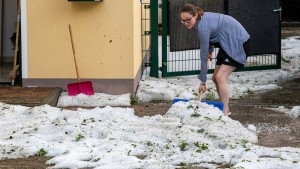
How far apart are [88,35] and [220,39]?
2.55 metres

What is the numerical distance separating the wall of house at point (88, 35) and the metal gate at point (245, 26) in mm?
1632

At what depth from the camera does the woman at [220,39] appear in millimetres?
9180

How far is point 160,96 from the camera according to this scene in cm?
1147

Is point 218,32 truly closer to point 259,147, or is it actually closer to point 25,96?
point 259,147

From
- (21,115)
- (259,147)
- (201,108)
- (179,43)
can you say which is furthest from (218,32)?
(179,43)

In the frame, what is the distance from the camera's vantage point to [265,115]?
10258 millimetres

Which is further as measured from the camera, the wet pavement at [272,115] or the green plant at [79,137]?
the wet pavement at [272,115]

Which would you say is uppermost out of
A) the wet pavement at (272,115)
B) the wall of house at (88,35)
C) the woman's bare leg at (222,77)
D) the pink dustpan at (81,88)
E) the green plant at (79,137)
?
the wall of house at (88,35)

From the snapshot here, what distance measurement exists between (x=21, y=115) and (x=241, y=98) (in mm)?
3550

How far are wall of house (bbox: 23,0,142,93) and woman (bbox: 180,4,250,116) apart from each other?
185 centimetres

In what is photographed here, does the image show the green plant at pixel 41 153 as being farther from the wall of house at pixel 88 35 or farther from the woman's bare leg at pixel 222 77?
the wall of house at pixel 88 35

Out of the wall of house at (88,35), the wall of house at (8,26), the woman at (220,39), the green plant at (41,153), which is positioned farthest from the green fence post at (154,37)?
the green plant at (41,153)

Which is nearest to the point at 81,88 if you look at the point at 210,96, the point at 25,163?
the point at 210,96

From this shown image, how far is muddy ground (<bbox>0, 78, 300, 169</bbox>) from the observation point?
7764 mm
